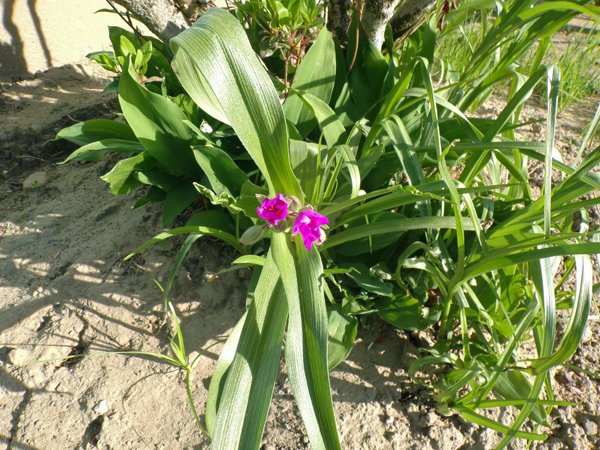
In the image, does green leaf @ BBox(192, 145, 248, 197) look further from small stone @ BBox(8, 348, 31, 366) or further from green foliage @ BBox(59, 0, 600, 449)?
small stone @ BBox(8, 348, 31, 366)

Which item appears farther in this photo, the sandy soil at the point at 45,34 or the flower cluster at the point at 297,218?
the sandy soil at the point at 45,34

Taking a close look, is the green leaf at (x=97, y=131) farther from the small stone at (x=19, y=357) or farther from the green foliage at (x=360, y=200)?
the small stone at (x=19, y=357)

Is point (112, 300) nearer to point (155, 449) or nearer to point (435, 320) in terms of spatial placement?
point (155, 449)

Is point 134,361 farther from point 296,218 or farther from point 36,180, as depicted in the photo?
point 36,180

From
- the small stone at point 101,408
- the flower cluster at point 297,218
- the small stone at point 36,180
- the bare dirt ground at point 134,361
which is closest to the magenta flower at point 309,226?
the flower cluster at point 297,218

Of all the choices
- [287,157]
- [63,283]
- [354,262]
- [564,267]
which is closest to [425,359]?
[354,262]

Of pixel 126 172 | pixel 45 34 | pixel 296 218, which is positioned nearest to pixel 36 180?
pixel 126 172

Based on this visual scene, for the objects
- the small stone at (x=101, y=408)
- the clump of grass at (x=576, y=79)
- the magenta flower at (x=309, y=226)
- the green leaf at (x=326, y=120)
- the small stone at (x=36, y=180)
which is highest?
the clump of grass at (x=576, y=79)

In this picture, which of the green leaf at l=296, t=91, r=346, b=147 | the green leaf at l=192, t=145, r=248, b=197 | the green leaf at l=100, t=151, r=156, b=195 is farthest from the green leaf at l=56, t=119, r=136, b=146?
the green leaf at l=296, t=91, r=346, b=147
